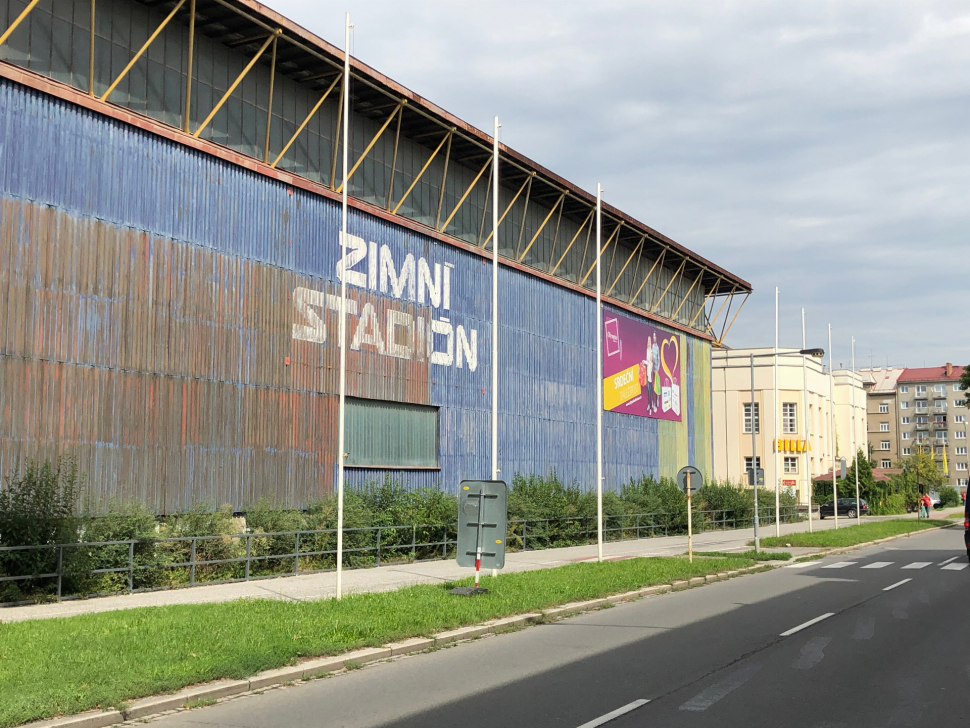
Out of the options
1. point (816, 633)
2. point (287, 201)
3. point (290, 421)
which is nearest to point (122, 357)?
point (290, 421)

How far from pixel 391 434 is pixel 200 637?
757 inches

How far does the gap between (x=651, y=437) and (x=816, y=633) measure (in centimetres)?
3637

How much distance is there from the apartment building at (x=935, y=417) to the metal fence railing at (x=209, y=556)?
156248 mm

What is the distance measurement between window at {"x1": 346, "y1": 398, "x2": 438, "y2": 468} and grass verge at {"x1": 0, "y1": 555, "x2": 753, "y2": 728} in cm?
1153

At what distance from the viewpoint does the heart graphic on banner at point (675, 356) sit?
52344 millimetres

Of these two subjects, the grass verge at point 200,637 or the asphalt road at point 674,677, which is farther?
the grass verge at point 200,637

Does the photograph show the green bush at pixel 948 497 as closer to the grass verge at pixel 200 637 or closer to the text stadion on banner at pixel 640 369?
the text stadion on banner at pixel 640 369

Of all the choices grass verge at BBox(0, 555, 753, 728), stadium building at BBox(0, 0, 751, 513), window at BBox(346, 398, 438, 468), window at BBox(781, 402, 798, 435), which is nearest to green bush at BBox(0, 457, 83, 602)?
stadium building at BBox(0, 0, 751, 513)

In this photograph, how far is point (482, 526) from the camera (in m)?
17.1

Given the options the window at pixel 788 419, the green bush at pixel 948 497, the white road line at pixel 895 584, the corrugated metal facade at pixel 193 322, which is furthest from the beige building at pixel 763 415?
the white road line at pixel 895 584

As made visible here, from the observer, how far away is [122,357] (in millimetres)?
22484

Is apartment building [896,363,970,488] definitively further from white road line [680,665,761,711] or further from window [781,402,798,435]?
white road line [680,665,761,711]

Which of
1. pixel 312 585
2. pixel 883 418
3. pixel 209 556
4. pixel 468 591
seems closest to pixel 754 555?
pixel 468 591

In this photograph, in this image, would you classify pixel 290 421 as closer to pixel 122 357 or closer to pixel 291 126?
pixel 122 357
